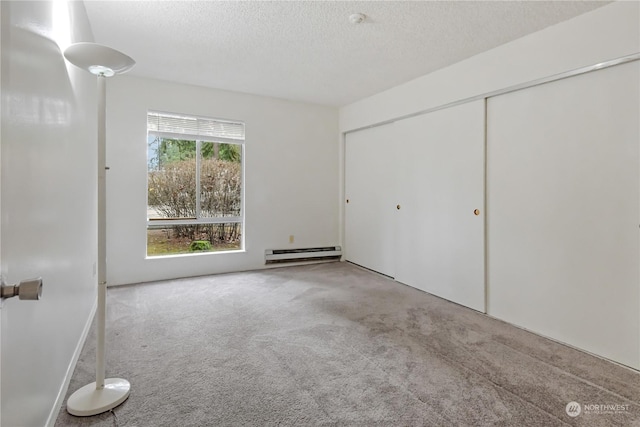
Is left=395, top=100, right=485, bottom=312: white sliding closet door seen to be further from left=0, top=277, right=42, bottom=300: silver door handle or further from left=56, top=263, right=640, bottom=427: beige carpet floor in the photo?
left=0, top=277, right=42, bottom=300: silver door handle

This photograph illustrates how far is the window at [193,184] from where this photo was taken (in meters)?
4.40

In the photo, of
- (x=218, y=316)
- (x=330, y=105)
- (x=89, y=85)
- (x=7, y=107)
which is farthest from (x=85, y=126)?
(x=330, y=105)

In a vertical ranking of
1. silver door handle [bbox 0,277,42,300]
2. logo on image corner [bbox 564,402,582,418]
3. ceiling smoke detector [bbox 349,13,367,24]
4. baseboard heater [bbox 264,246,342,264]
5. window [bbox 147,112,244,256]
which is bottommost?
logo on image corner [bbox 564,402,582,418]

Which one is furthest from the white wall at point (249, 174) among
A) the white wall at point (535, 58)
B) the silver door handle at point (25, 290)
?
the silver door handle at point (25, 290)

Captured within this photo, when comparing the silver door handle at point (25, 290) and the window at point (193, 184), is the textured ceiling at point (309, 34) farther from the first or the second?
the silver door handle at point (25, 290)

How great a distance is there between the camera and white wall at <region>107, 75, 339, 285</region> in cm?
410

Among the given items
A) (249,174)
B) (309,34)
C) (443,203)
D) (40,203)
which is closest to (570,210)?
(443,203)

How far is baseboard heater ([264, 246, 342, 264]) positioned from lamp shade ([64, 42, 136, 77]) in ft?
11.8

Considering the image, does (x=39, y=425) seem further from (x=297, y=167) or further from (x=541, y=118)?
(x=297, y=167)

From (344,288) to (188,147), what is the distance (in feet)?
9.47

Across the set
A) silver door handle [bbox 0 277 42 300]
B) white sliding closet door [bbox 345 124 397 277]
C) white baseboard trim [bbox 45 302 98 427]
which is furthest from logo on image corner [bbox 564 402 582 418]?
white sliding closet door [bbox 345 124 397 277]

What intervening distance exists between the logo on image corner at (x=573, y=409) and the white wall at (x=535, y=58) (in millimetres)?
2329

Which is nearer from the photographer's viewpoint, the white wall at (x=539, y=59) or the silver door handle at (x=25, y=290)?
the silver door handle at (x=25, y=290)

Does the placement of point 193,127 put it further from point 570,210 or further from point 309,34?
point 570,210
